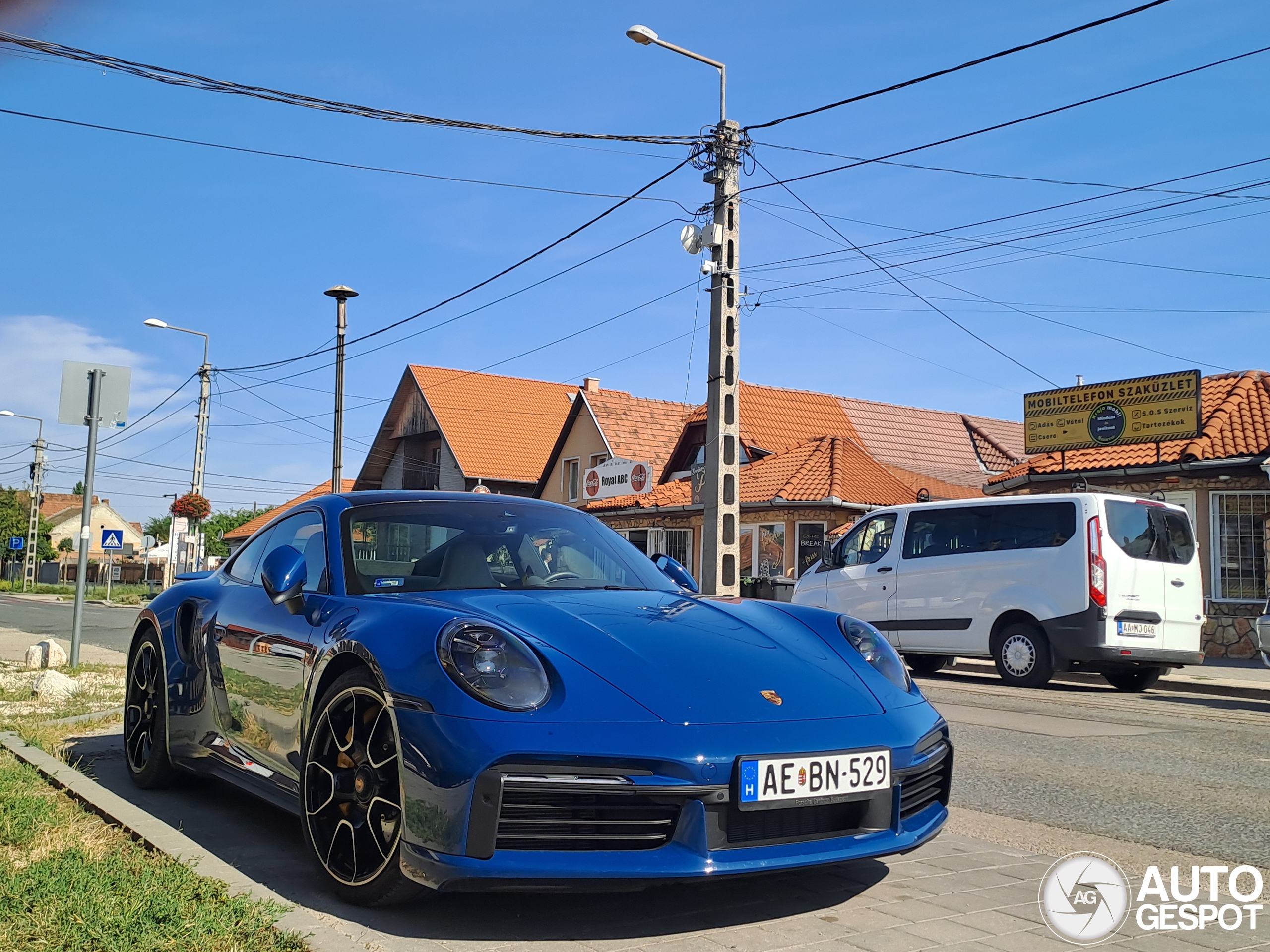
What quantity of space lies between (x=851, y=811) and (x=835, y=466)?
23797mm

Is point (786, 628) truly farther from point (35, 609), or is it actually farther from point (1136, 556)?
point (35, 609)

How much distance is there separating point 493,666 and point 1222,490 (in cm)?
1827

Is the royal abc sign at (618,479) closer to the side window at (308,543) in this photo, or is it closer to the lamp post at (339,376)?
the lamp post at (339,376)

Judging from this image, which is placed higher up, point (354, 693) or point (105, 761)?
point (354, 693)

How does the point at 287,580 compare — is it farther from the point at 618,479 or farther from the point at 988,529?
the point at 618,479

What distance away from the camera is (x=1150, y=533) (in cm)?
1277

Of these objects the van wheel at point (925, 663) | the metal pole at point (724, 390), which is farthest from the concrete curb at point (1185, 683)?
the metal pole at point (724, 390)

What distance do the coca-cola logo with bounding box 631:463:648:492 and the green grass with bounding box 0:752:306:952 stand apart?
2551 centimetres

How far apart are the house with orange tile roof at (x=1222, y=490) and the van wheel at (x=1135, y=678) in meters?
5.43

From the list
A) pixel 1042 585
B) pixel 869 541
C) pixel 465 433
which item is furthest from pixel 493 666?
pixel 465 433

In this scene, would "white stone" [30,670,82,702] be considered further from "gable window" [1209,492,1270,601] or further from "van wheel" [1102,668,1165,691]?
"gable window" [1209,492,1270,601]

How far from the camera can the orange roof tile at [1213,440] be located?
60.5 ft

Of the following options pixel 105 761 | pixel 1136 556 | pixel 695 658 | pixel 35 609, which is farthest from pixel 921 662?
pixel 35 609

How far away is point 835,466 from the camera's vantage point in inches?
1052
